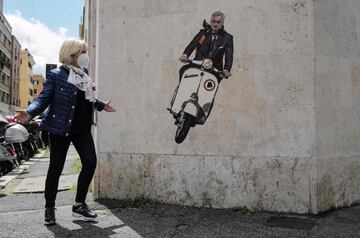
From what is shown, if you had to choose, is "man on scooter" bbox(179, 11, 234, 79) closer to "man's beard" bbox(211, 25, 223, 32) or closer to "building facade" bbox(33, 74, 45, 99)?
"man's beard" bbox(211, 25, 223, 32)

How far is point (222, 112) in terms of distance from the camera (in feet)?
16.6

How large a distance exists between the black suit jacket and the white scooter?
0.24ft

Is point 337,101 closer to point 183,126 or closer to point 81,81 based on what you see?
point 183,126

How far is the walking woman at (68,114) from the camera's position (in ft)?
14.1

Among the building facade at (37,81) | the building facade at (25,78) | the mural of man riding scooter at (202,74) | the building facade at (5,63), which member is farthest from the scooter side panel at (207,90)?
the building facade at (37,81)

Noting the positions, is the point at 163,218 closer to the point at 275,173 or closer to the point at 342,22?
the point at 275,173

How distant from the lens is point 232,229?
13.7 feet

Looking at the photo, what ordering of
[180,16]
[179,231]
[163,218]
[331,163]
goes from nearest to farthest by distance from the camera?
1. [179,231]
2. [163,218]
3. [331,163]
4. [180,16]

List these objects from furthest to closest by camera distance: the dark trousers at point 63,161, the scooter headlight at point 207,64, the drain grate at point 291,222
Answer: the scooter headlight at point 207,64, the dark trousers at point 63,161, the drain grate at point 291,222

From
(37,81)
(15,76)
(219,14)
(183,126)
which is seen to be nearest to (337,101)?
(219,14)

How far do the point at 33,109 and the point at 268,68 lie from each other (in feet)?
8.28

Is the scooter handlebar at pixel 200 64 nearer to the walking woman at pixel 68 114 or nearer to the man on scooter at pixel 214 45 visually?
the man on scooter at pixel 214 45

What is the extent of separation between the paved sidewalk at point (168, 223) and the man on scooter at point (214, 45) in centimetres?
164

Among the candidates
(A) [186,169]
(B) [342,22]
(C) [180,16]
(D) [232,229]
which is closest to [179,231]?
(D) [232,229]
